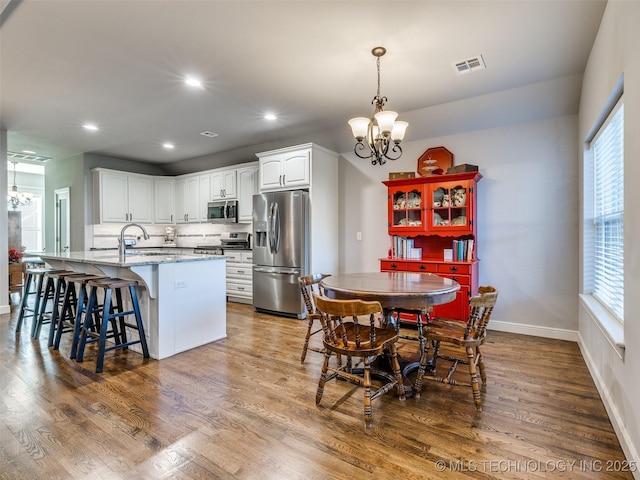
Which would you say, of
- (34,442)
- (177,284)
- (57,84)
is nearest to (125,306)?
(177,284)

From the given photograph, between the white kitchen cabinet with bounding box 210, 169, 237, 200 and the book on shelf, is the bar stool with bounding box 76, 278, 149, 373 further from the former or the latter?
the book on shelf

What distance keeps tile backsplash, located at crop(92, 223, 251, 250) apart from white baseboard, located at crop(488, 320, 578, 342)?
4.37 m

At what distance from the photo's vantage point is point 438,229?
13.6 ft

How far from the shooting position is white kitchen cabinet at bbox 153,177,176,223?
7082 millimetres

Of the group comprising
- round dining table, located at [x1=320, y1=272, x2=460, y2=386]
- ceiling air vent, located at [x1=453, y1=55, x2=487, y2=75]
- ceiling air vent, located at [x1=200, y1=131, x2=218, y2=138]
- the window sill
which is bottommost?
the window sill

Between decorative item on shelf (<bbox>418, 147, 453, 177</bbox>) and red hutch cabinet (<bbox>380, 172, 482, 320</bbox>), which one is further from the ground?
decorative item on shelf (<bbox>418, 147, 453, 177</bbox>)

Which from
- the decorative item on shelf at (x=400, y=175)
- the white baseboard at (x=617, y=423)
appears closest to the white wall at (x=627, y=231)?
the white baseboard at (x=617, y=423)

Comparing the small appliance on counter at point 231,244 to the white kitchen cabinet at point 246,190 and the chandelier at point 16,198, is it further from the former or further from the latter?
the chandelier at point 16,198

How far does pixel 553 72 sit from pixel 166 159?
6.49 m

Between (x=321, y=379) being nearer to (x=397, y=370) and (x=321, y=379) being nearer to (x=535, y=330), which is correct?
(x=397, y=370)

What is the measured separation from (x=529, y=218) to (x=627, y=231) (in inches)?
86.5

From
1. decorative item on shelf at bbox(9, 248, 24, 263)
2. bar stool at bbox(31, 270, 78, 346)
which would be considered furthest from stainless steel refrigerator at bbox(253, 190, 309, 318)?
decorative item on shelf at bbox(9, 248, 24, 263)

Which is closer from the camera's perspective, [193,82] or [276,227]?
[193,82]

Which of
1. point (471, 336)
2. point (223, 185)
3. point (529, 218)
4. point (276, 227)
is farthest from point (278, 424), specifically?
point (223, 185)
